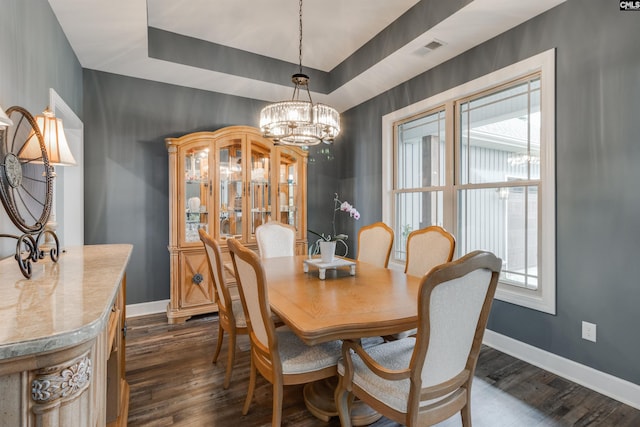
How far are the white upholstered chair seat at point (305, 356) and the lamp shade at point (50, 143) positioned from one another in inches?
63.7

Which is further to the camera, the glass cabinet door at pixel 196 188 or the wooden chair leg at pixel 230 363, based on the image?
the glass cabinet door at pixel 196 188

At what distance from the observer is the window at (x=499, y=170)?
2.42m

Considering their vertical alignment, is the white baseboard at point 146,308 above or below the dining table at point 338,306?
below

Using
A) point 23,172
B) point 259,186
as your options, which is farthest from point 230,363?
point 259,186

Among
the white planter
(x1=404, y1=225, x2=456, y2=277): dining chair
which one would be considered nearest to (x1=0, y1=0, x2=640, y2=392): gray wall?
(x1=404, y1=225, x2=456, y2=277): dining chair

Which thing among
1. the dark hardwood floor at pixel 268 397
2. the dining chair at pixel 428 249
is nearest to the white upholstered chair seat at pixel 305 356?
the dark hardwood floor at pixel 268 397

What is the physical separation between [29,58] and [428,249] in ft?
9.47

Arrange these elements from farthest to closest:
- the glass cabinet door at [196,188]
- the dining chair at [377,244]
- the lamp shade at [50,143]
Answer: the glass cabinet door at [196,188], the dining chair at [377,244], the lamp shade at [50,143]

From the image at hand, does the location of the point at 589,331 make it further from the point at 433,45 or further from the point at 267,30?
the point at 267,30

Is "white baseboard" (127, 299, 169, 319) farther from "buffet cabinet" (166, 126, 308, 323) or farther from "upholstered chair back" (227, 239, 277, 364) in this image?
"upholstered chair back" (227, 239, 277, 364)

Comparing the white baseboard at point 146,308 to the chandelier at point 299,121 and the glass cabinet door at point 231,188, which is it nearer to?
the glass cabinet door at point 231,188

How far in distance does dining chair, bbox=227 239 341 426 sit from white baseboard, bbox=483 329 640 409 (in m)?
1.74

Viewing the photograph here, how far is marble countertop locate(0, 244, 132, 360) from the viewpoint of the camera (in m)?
0.65

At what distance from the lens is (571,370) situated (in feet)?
7.38
